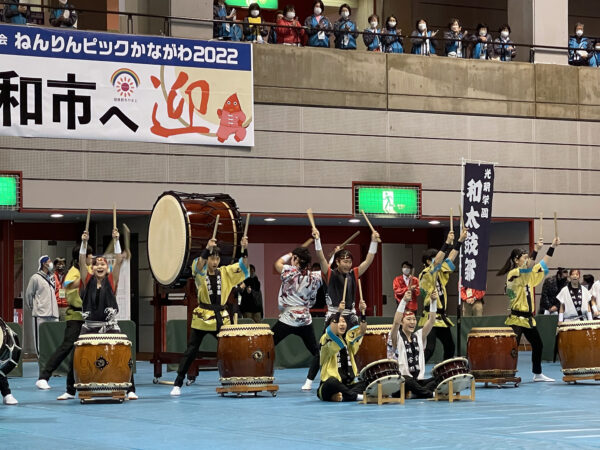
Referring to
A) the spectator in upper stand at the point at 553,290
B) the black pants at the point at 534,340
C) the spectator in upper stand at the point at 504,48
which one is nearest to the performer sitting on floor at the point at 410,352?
the black pants at the point at 534,340

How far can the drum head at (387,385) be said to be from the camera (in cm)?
1427

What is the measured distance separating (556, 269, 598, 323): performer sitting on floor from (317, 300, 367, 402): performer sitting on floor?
9.81 metres

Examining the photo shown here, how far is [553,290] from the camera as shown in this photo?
2567 cm

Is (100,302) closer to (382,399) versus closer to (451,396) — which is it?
(382,399)

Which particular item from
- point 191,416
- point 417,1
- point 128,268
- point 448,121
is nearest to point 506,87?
point 448,121

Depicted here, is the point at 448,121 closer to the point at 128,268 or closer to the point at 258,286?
the point at 258,286

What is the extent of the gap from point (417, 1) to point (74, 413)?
20.0m

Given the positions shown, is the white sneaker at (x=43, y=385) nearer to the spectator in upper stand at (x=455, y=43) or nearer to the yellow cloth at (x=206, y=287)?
the yellow cloth at (x=206, y=287)

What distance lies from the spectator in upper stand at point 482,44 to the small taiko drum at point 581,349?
36.4 ft

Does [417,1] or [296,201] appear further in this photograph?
[417,1]

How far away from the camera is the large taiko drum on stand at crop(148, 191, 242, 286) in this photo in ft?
54.6

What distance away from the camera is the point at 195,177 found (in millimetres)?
24312

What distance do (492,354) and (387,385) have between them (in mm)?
3234

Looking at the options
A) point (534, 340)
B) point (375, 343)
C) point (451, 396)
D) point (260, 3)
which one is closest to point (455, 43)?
point (260, 3)
